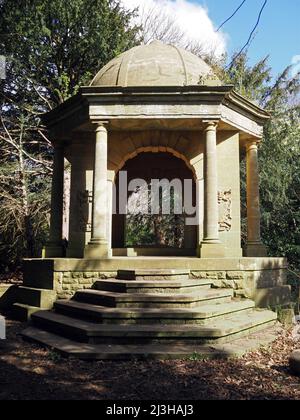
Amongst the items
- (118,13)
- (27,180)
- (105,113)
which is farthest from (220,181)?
(118,13)

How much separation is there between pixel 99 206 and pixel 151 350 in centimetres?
402

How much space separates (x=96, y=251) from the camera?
8.58m

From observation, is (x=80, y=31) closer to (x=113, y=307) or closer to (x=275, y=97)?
(x=275, y=97)

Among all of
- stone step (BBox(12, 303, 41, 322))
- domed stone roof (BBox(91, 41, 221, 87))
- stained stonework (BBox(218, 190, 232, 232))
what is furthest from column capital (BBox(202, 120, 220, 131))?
stone step (BBox(12, 303, 41, 322))

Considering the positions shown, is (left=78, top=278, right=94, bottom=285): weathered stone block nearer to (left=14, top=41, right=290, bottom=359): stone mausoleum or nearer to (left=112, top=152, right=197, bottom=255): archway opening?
(left=14, top=41, right=290, bottom=359): stone mausoleum

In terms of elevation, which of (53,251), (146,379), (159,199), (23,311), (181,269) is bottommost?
(146,379)

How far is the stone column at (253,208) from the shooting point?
10.5 m

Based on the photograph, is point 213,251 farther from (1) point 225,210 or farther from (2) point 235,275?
(1) point 225,210

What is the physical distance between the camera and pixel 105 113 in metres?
8.91

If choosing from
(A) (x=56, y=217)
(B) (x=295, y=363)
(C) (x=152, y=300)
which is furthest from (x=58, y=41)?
(B) (x=295, y=363)

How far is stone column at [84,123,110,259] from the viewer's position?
8602 mm

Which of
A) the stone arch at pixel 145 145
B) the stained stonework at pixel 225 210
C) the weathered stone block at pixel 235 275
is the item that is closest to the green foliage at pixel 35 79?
the stone arch at pixel 145 145

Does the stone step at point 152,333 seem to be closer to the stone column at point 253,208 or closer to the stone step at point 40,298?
the stone step at point 40,298

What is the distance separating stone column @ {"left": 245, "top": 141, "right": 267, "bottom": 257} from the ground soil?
16.4 ft
